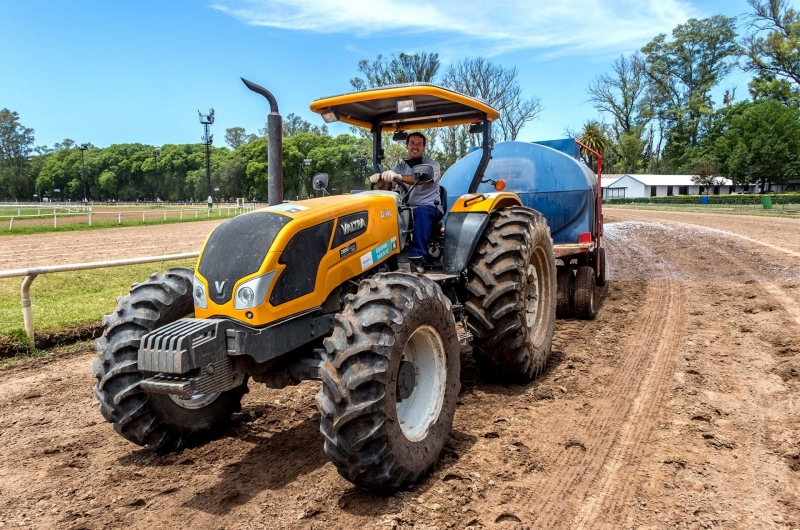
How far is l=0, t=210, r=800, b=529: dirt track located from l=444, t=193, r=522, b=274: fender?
Result: 1.14 meters

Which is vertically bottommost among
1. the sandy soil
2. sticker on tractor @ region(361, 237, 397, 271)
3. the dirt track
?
the dirt track

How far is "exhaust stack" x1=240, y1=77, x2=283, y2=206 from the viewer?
4.16 metres

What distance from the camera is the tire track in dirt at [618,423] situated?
351cm

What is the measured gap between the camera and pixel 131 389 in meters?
3.74

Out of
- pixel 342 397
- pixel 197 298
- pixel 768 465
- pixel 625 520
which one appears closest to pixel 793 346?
pixel 768 465

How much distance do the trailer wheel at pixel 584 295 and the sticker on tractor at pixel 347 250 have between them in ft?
15.6

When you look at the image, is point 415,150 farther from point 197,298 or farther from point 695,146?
point 695,146

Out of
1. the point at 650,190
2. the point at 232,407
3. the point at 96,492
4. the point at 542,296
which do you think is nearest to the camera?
the point at 96,492

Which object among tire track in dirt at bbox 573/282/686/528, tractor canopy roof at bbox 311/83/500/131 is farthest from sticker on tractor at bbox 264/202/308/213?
tire track in dirt at bbox 573/282/686/528

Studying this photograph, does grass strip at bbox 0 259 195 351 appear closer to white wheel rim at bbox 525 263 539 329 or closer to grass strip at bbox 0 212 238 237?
white wheel rim at bbox 525 263 539 329

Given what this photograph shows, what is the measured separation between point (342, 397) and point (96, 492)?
174 centimetres

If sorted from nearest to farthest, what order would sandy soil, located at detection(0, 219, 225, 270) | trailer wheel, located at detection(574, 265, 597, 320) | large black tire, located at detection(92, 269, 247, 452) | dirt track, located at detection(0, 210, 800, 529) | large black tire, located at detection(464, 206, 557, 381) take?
dirt track, located at detection(0, 210, 800, 529)
large black tire, located at detection(92, 269, 247, 452)
large black tire, located at detection(464, 206, 557, 381)
trailer wheel, located at detection(574, 265, 597, 320)
sandy soil, located at detection(0, 219, 225, 270)

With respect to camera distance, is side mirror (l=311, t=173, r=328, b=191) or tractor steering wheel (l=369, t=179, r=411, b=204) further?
tractor steering wheel (l=369, t=179, r=411, b=204)

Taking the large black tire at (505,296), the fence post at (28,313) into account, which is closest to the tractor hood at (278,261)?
the large black tire at (505,296)
